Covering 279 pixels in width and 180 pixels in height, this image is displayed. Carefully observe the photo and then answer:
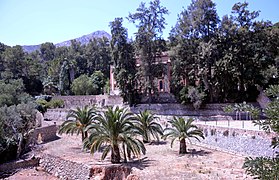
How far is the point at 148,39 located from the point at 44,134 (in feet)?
57.7

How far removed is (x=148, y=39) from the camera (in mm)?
35750

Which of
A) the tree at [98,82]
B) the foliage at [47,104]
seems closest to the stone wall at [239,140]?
the foliage at [47,104]

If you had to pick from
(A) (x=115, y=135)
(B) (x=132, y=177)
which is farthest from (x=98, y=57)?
Answer: (B) (x=132, y=177)

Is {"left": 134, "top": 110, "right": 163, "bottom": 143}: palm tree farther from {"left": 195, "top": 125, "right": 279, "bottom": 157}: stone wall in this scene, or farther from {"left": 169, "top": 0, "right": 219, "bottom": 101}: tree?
{"left": 169, "top": 0, "right": 219, "bottom": 101}: tree

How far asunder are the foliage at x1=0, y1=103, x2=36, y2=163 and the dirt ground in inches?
83.7

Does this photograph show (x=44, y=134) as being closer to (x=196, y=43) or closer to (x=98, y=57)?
(x=196, y=43)

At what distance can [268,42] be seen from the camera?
1323 inches

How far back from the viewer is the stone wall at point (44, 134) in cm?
2686

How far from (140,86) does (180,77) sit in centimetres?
570

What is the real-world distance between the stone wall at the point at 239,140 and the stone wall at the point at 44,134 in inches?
599

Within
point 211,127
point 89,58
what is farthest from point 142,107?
point 89,58

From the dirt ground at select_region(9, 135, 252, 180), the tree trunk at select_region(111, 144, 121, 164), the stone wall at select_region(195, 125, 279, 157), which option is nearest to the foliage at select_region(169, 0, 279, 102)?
the stone wall at select_region(195, 125, 279, 157)

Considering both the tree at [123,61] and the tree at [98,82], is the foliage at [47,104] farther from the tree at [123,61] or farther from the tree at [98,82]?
the tree at [123,61]

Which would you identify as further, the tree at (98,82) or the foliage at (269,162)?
the tree at (98,82)
